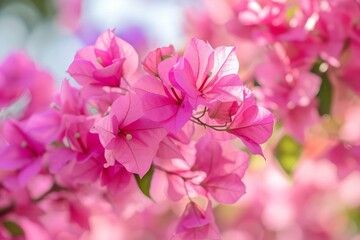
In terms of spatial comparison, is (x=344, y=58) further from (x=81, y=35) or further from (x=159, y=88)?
(x=81, y=35)

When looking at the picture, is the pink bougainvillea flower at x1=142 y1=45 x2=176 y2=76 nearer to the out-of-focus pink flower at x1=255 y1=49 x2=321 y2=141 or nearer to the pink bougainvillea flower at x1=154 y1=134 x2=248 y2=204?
the pink bougainvillea flower at x1=154 y1=134 x2=248 y2=204

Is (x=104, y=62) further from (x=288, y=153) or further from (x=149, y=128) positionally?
(x=288, y=153)

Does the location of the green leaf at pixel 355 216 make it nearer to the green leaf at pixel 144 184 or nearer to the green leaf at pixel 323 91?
the green leaf at pixel 323 91

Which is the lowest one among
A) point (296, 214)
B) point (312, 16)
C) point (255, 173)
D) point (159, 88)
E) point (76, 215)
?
point (296, 214)

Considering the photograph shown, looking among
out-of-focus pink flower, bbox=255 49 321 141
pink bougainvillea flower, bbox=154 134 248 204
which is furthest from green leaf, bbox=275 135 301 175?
pink bougainvillea flower, bbox=154 134 248 204

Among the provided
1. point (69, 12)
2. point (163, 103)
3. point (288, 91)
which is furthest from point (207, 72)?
point (69, 12)

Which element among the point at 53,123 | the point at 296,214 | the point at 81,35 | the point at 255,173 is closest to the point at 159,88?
the point at 53,123
